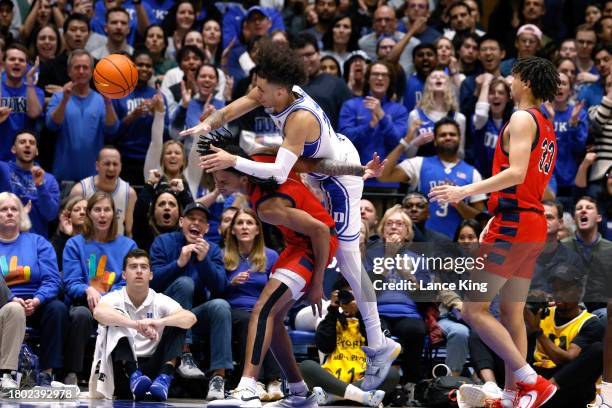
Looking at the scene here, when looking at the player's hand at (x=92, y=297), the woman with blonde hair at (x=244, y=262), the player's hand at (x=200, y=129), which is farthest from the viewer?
the woman with blonde hair at (x=244, y=262)

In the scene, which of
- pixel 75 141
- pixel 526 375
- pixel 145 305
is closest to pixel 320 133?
pixel 526 375

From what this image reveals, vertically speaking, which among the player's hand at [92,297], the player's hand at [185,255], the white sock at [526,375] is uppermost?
the player's hand at [185,255]

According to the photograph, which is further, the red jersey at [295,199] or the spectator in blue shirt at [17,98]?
the spectator in blue shirt at [17,98]

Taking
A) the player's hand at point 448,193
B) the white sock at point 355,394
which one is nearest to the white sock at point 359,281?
the white sock at point 355,394

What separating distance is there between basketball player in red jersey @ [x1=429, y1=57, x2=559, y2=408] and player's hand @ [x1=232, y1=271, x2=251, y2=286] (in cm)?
309

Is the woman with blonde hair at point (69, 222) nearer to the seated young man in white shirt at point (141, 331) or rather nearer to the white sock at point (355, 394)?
the seated young man in white shirt at point (141, 331)

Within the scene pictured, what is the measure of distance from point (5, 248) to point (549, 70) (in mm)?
5241

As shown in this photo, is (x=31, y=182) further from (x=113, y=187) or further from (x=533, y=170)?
(x=533, y=170)

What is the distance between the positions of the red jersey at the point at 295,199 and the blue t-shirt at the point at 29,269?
3044mm

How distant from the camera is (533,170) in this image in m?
7.36

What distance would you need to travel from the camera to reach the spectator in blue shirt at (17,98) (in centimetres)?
1176

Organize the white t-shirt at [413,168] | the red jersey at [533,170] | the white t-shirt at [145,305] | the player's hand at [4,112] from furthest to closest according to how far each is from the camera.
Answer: the white t-shirt at [413,168]
the player's hand at [4,112]
the white t-shirt at [145,305]
the red jersey at [533,170]

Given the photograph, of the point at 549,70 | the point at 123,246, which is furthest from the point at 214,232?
the point at 549,70

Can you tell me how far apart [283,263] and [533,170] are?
182 centimetres
